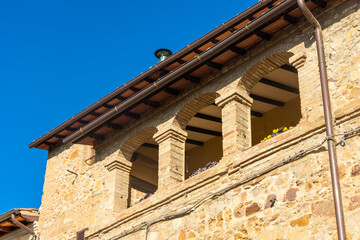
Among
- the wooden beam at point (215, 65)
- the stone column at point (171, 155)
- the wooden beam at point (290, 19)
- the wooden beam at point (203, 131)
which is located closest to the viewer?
the wooden beam at point (290, 19)

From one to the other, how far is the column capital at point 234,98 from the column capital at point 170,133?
113 cm

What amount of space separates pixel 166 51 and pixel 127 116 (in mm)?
2658

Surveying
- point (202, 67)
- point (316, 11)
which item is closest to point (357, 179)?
point (316, 11)

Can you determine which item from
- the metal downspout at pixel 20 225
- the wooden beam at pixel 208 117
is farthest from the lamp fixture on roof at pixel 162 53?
the metal downspout at pixel 20 225

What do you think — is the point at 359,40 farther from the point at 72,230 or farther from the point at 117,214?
the point at 72,230

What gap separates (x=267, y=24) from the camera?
36.1 feet

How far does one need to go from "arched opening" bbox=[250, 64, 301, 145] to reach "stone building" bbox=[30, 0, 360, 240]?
3cm

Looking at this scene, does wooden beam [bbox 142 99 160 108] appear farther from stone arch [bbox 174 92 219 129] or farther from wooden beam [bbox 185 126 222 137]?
wooden beam [bbox 185 126 222 137]

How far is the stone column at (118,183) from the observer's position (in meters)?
13.0

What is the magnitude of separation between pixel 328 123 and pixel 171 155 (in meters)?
3.63

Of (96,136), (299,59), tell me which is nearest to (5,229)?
(96,136)

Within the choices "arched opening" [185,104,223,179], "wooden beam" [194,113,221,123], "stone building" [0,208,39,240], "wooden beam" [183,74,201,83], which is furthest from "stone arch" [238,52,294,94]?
"stone building" [0,208,39,240]

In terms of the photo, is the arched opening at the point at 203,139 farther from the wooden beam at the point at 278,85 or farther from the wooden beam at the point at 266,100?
the wooden beam at the point at 278,85

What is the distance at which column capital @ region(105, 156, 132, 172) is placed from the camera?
43.8ft
